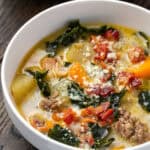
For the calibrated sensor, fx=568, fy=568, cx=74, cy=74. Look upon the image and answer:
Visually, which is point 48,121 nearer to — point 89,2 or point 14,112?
point 14,112

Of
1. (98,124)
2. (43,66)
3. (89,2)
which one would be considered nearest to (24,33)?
(43,66)

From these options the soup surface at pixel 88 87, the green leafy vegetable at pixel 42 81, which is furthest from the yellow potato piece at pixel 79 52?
the green leafy vegetable at pixel 42 81

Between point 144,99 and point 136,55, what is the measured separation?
17 centimetres

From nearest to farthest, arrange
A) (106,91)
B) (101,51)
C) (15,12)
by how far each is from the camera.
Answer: (106,91), (101,51), (15,12)

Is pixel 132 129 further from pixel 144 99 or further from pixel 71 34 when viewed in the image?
pixel 71 34

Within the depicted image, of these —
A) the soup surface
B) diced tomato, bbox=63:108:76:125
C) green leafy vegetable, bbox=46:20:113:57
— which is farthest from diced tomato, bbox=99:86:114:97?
green leafy vegetable, bbox=46:20:113:57

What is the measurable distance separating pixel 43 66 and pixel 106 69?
18cm

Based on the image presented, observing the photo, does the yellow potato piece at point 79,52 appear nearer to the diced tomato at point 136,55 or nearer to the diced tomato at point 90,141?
the diced tomato at point 136,55

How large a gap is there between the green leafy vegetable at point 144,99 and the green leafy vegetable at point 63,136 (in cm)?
21

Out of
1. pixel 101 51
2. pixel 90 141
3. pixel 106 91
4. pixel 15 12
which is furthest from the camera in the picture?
pixel 15 12

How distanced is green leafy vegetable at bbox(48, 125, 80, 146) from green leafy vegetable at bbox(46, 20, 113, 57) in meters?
0.30

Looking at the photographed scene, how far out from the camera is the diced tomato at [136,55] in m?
1.65

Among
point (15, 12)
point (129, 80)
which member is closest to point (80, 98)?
point (129, 80)

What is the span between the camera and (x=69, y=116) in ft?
4.91
